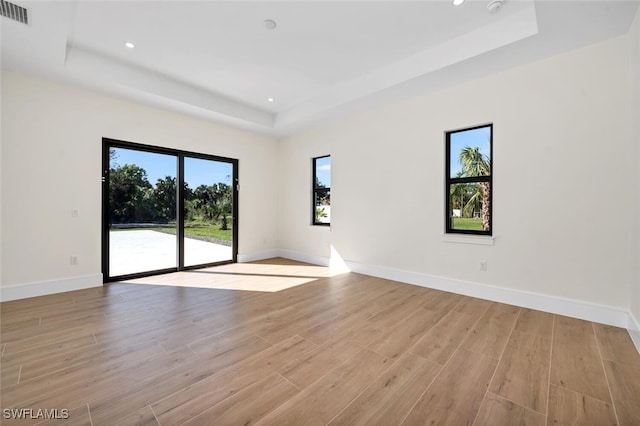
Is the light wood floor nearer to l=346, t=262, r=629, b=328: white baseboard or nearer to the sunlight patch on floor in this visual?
l=346, t=262, r=629, b=328: white baseboard

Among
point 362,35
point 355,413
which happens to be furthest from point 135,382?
point 362,35

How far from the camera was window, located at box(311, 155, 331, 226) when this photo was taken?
5.64 m

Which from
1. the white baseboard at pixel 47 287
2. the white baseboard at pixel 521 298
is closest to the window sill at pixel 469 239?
the white baseboard at pixel 521 298

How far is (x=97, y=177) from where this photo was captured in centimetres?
399

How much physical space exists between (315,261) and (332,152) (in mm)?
2250

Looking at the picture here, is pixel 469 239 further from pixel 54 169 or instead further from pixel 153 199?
pixel 54 169

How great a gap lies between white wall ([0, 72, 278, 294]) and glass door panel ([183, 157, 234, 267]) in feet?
2.81

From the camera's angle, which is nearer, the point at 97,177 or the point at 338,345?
the point at 338,345

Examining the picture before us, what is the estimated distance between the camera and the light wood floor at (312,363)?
5.08 feet

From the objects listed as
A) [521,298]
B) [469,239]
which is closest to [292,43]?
[469,239]

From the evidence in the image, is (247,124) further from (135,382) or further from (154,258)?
(135,382)

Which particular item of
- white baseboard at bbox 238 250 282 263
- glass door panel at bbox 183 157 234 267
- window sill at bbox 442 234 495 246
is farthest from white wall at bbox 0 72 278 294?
window sill at bbox 442 234 495 246

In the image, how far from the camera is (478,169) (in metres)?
3.68

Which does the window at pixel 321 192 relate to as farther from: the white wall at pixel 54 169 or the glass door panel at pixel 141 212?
the white wall at pixel 54 169
